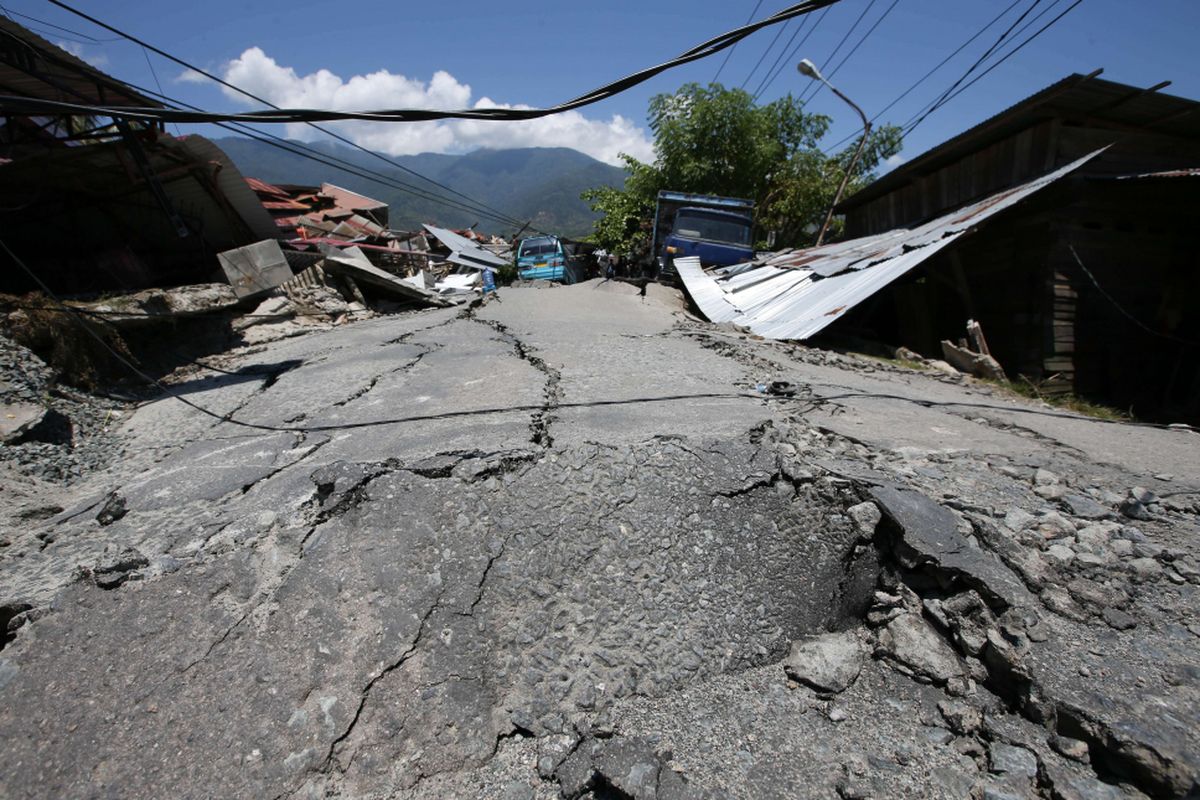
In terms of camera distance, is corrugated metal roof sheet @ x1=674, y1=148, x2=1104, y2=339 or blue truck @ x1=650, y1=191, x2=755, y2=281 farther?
blue truck @ x1=650, y1=191, x2=755, y2=281

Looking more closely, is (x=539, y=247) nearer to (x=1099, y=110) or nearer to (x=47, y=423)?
(x=1099, y=110)

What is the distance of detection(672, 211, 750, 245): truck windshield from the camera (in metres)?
10.9

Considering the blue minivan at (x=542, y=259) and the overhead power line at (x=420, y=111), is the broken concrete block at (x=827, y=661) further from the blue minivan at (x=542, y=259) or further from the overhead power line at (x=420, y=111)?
the blue minivan at (x=542, y=259)

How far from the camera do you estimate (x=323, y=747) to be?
1507 mm

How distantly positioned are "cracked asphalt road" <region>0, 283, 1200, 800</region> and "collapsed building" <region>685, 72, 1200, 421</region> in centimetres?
407

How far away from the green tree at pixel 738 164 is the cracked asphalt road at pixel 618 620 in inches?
553

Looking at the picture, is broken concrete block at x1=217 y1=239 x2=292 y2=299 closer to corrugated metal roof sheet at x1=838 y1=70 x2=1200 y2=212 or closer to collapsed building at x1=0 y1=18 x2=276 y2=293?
collapsed building at x1=0 y1=18 x2=276 y2=293

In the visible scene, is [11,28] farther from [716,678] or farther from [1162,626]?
[1162,626]

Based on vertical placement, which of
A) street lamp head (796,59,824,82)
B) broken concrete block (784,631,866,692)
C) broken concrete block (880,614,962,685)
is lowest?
broken concrete block (784,631,866,692)

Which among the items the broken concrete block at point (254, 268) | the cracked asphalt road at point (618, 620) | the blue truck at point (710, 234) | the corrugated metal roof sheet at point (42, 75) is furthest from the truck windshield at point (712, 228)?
the cracked asphalt road at point (618, 620)

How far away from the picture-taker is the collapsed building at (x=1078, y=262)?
239 inches

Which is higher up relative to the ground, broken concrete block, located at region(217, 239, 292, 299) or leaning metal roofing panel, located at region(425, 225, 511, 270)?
leaning metal roofing panel, located at region(425, 225, 511, 270)

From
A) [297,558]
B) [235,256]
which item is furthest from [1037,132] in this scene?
[235,256]

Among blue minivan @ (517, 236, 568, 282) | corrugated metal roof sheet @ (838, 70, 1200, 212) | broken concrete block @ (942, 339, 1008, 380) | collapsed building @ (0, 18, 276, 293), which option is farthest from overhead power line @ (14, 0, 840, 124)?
blue minivan @ (517, 236, 568, 282)
